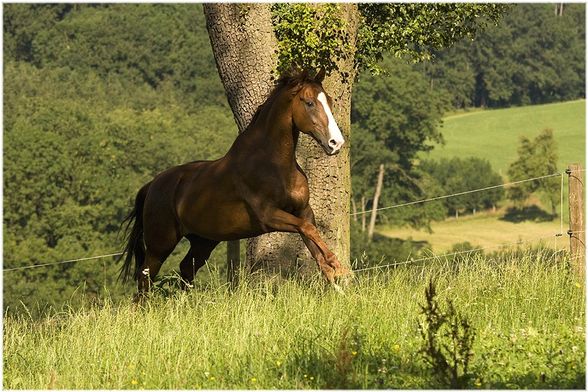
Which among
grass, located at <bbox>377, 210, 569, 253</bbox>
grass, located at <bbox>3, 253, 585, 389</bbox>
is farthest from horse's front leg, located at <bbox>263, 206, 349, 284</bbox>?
grass, located at <bbox>377, 210, 569, 253</bbox>

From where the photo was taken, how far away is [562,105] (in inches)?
4751

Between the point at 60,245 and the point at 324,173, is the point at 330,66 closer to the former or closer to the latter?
the point at 324,173

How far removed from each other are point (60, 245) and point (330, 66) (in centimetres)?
4727

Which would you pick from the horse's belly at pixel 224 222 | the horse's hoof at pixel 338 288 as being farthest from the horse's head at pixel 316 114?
the horse's hoof at pixel 338 288

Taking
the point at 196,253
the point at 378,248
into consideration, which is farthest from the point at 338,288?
the point at 378,248

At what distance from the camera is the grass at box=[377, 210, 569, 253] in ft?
284

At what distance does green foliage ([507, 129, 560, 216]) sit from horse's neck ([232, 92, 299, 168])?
83.8 meters

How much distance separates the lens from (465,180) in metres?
100

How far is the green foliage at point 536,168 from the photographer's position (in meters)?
94.7

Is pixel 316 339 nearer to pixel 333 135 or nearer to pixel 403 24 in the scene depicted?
pixel 333 135

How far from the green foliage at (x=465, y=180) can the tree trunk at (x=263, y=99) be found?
257 feet

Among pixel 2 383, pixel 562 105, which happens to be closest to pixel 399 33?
pixel 2 383

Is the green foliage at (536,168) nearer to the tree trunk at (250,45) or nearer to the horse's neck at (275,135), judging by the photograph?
the tree trunk at (250,45)

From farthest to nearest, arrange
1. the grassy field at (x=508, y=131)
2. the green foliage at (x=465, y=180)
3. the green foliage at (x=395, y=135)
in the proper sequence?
the grassy field at (x=508, y=131), the green foliage at (x=465, y=180), the green foliage at (x=395, y=135)
